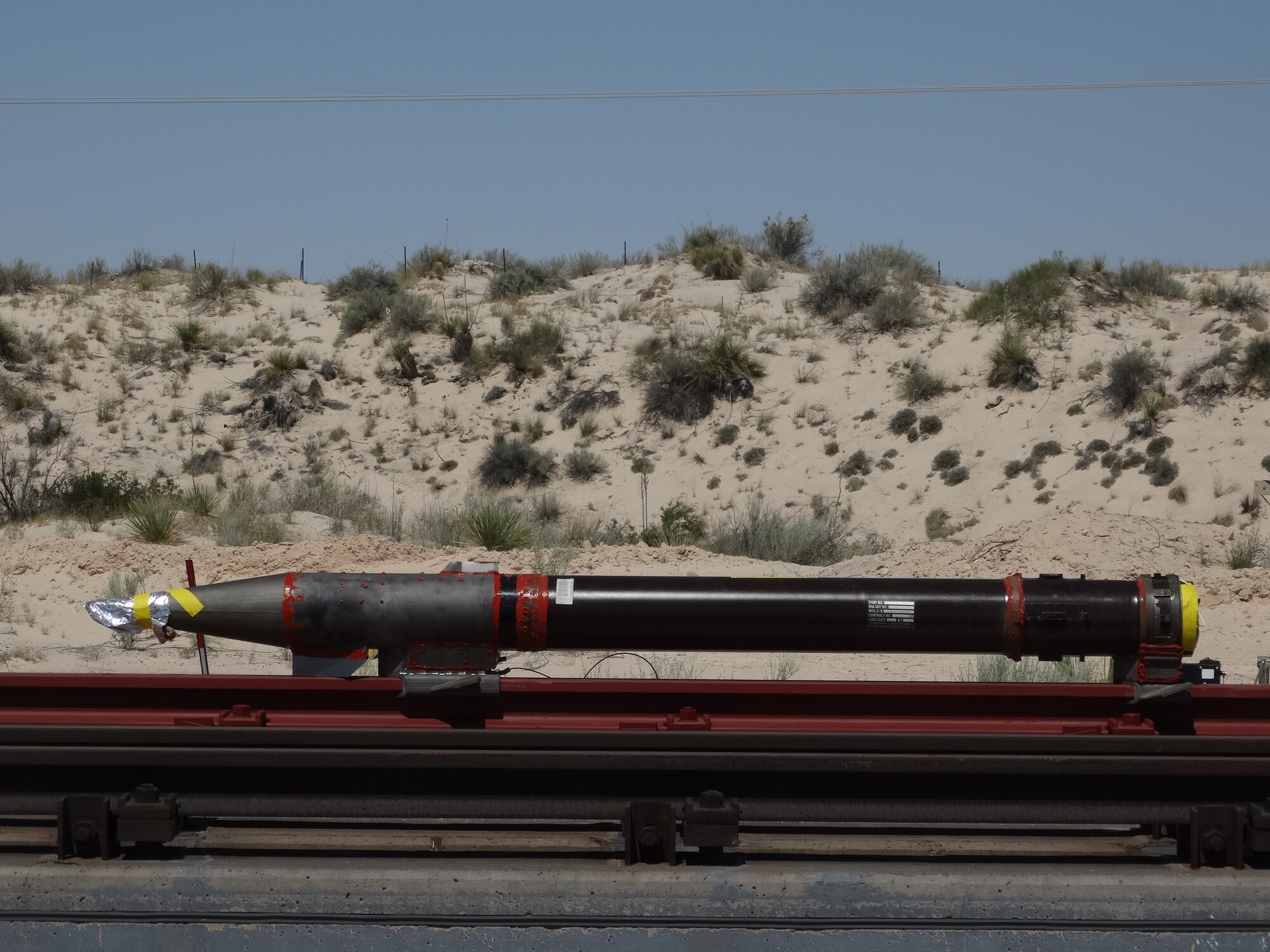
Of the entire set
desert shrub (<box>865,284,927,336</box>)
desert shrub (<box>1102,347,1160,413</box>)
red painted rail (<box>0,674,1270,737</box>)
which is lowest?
red painted rail (<box>0,674,1270,737</box>)

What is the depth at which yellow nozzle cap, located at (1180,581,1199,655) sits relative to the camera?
16.9 ft

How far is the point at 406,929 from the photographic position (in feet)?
13.9

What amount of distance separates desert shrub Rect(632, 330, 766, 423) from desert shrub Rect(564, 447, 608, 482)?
2.10 metres

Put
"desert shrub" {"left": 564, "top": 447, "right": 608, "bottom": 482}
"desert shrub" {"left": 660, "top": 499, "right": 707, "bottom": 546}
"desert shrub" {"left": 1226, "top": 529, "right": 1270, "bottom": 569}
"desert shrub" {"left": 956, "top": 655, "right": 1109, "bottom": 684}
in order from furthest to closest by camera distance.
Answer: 1. "desert shrub" {"left": 564, "top": 447, "right": 608, "bottom": 482}
2. "desert shrub" {"left": 660, "top": 499, "right": 707, "bottom": 546}
3. "desert shrub" {"left": 1226, "top": 529, "right": 1270, "bottom": 569}
4. "desert shrub" {"left": 956, "top": 655, "right": 1109, "bottom": 684}

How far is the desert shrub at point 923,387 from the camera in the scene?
2539 cm

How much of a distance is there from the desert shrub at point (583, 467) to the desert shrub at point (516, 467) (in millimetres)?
354

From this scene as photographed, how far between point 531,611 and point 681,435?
20.9 metres

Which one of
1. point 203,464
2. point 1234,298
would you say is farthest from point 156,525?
point 1234,298

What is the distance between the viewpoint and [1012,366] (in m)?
24.9

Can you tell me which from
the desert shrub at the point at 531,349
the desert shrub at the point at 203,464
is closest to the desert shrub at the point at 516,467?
the desert shrub at the point at 531,349

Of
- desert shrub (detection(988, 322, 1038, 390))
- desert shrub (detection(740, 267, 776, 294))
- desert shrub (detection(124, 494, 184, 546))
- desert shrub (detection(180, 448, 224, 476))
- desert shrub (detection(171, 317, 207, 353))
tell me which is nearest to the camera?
desert shrub (detection(124, 494, 184, 546))

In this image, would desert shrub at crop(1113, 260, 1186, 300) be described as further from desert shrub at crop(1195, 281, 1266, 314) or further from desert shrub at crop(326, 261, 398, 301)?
desert shrub at crop(326, 261, 398, 301)

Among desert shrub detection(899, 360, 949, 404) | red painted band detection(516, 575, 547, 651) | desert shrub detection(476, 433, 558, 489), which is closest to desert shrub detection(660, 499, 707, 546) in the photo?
desert shrub detection(476, 433, 558, 489)

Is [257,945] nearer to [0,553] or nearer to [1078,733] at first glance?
[1078,733]
